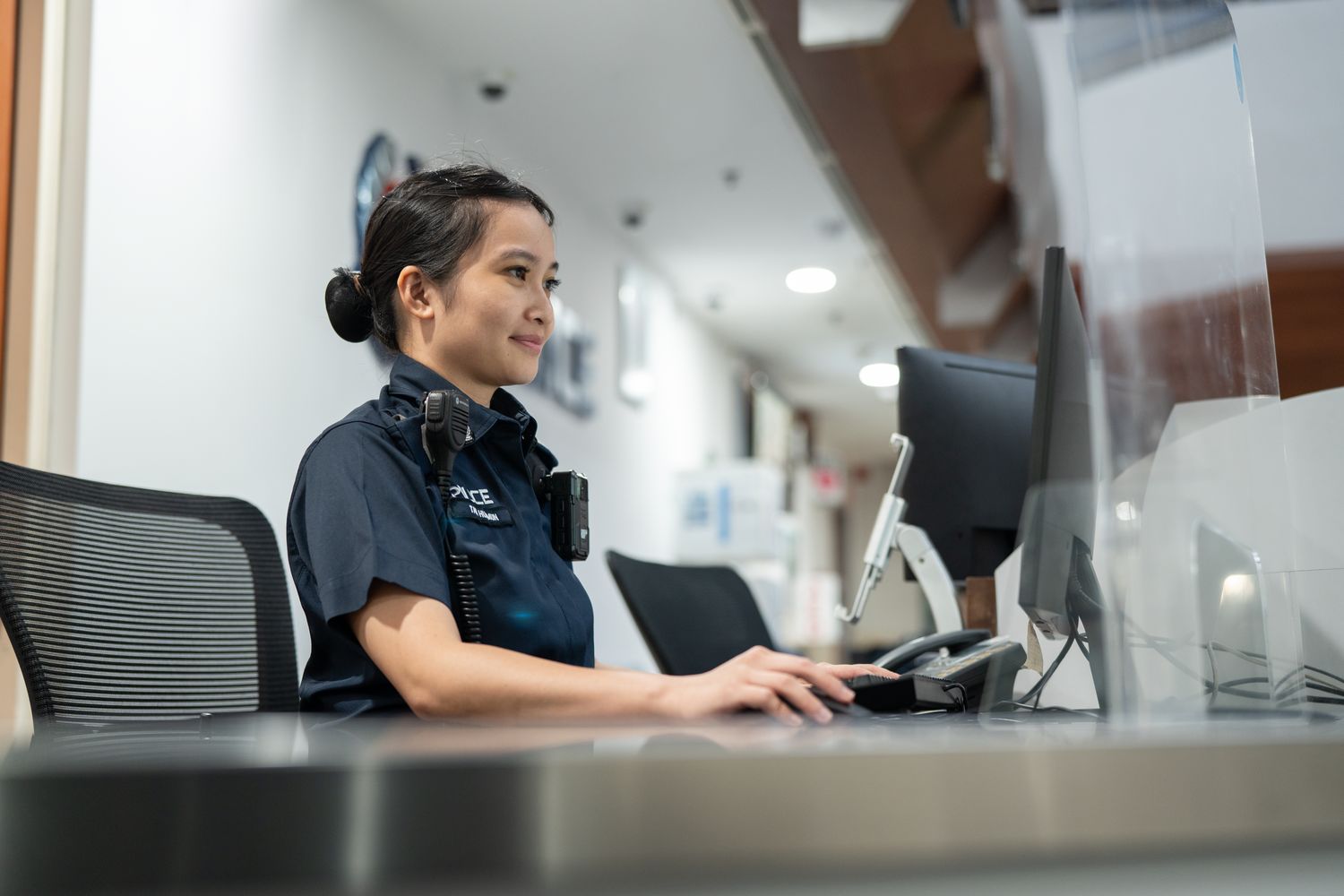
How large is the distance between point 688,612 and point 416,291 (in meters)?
0.89

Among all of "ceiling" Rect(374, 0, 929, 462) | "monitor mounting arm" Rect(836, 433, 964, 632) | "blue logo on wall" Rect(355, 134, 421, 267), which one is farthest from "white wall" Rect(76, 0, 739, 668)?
"monitor mounting arm" Rect(836, 433, 964, 632)

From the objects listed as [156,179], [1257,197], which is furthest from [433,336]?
[156,179]

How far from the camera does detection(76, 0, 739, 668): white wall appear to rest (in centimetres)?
267

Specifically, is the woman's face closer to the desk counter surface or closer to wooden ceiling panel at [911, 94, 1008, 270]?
the desk counter surface

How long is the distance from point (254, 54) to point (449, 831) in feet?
10.5

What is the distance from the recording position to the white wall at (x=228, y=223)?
2.67m

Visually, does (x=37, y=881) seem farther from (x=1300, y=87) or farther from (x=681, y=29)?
(x=681, y=29)

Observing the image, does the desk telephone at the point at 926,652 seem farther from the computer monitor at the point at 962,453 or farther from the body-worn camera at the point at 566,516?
the body-worn camera at the point at 566,516

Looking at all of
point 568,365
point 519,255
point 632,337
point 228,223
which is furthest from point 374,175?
Answer: point 519,255

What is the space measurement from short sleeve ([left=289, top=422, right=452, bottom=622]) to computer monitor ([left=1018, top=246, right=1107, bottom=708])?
58 centimetres

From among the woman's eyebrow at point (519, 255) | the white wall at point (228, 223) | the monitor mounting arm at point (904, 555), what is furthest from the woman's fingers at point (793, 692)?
the white wall at point (228, 223)

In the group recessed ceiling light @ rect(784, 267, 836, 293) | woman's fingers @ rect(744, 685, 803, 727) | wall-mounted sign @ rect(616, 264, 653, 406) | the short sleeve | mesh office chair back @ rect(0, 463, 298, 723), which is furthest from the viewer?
recessed ceiling light @ rect(784, 267, 836, 293)

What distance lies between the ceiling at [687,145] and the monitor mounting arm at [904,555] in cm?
238

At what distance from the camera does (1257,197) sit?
44.4 inches
